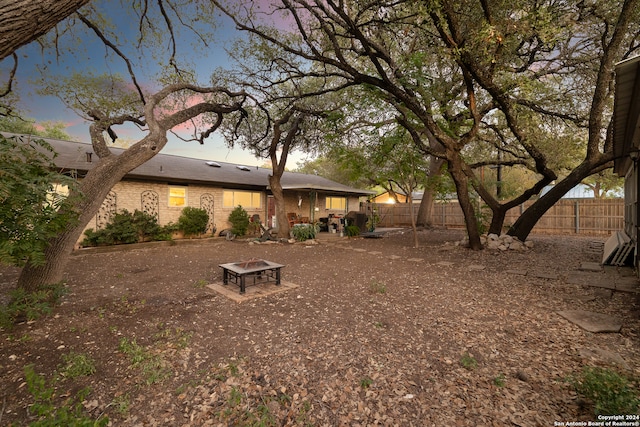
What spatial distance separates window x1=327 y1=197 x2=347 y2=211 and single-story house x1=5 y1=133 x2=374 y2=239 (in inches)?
51.4

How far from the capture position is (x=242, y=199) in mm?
14344

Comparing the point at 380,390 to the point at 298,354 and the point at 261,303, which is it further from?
the point at 261,303

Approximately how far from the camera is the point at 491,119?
11.9 m

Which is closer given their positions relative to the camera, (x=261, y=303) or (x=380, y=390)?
(x=380, y=390)

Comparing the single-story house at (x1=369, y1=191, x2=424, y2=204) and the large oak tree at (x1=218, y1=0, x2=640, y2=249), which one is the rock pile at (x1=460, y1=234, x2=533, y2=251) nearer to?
the large oak tree at (x1=218, y1=0, x2=640, y2=249)

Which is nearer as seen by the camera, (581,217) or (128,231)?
(128,231)

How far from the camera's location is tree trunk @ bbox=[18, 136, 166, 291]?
3.92m

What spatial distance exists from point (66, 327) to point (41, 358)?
77 cm

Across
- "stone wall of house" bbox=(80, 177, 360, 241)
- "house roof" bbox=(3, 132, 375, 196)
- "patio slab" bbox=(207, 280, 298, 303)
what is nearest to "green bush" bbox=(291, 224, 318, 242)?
"house roof" bbox=(3, 132, 375, 196)

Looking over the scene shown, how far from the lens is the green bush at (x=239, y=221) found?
1307cm

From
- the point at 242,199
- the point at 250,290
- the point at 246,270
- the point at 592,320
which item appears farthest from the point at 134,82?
the point at 592,320

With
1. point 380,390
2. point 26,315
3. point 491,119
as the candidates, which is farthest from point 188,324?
point 491,119

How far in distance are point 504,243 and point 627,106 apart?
6.15 m

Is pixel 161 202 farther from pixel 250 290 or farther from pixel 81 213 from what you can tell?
pixel 250 290
